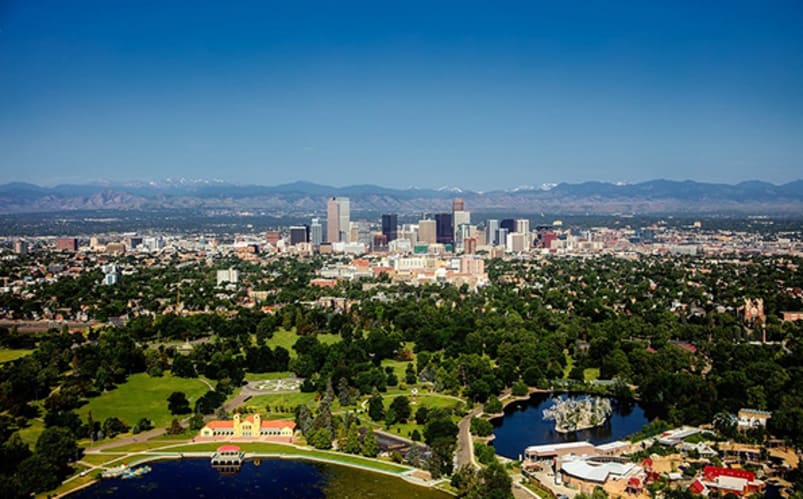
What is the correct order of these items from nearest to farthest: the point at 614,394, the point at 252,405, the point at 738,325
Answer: the point at 252,405 < the point at 614,394 < the point at 738,325

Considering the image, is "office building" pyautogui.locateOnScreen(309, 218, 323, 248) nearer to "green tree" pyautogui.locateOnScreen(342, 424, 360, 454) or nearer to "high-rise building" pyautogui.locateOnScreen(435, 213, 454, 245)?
"high-rise building" pyautogui.locateOnScreen(435, 213, 454, 245)

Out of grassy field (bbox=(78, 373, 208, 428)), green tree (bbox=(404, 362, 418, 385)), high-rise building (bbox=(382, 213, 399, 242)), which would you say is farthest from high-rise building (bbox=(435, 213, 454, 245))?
grassy field (bbox=(78, 373, 208, 428))

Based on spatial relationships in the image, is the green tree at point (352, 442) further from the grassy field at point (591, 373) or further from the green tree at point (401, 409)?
the grassy field at point (591, 373)

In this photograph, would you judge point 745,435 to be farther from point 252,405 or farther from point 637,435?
point 252,405

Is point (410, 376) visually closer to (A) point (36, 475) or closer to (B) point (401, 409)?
(B) point (401, 409)

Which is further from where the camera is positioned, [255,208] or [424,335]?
[255,208]

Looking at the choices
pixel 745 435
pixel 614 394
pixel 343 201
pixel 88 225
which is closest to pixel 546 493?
pixel 745 435
